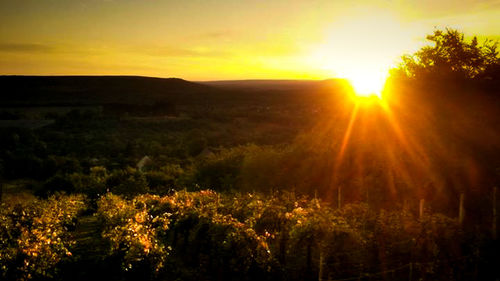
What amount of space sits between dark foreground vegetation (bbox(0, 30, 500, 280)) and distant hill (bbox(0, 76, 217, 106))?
→ 250ft

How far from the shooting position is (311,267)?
1077 cm

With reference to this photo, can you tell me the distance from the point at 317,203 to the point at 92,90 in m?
128

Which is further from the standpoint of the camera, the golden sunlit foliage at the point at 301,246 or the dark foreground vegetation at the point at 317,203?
the dark foreground vegetation at the point at 317,203

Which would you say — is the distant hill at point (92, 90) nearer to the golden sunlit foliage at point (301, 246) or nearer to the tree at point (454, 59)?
the tree at point (454, 59)

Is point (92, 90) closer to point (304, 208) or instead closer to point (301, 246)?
point (304, 208)

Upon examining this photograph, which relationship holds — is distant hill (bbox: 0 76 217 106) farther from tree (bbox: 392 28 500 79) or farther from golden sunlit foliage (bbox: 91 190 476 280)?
golden sunlit foliage (bbox: 91 190 476 280)

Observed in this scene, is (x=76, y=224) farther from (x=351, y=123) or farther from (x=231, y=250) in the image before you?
(x=351, y=123)

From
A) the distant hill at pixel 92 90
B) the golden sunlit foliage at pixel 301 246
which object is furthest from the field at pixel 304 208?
the distant hill at pixel 92 90

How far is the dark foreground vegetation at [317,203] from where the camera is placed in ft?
34.2

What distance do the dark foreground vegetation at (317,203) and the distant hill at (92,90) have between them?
76325 millimetres

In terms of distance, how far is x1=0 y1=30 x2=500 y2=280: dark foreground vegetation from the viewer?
10.4 metres

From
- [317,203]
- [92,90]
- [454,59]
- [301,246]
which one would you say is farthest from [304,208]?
[92,90]

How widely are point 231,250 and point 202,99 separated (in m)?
120

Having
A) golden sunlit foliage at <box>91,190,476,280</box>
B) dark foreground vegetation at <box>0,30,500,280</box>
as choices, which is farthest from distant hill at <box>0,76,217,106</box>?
golden sunlit foliage at <box>91,190,476,280</box>
